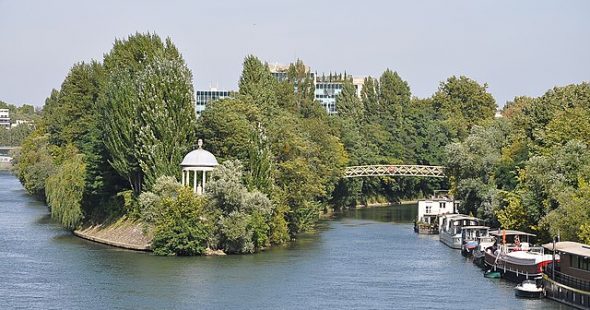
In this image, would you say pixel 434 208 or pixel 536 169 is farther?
pixel 434 208

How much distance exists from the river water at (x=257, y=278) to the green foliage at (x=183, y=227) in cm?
123

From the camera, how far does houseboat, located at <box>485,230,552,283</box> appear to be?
59312mm

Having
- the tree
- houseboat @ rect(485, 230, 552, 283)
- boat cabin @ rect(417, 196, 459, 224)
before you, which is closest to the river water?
houseboat @ rect(485, 230, 552, 283)

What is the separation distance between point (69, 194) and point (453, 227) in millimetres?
27218

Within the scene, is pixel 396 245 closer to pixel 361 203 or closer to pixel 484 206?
pixel 484 206

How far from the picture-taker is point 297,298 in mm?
54844

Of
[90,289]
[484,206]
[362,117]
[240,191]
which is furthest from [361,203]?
[90,289]

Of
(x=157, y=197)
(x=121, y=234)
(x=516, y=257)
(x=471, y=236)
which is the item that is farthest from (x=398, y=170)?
(x=516, y=257)

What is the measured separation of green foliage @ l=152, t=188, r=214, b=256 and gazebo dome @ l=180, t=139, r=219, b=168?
4.74 metres

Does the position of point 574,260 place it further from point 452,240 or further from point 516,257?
point 452,240

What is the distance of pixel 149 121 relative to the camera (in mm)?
75625

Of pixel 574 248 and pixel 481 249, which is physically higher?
pixel 574 248

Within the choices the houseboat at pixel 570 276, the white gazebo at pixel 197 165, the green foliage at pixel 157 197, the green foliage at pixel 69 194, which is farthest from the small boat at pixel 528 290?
the green foliage at pixel 69 194

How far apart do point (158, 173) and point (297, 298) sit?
73.0 feet
